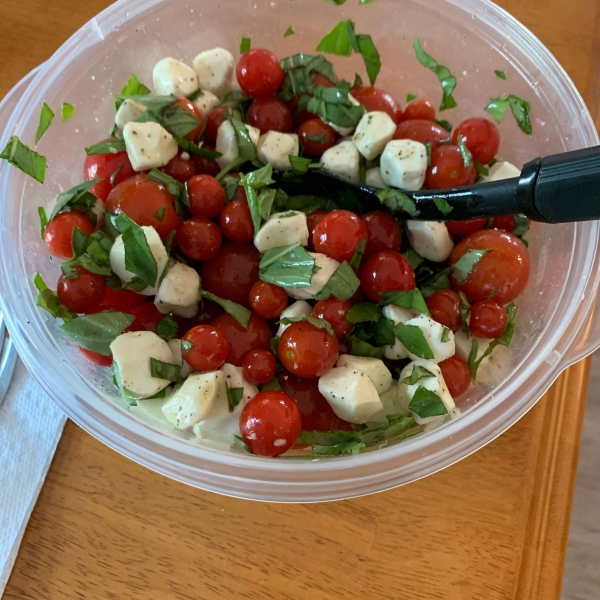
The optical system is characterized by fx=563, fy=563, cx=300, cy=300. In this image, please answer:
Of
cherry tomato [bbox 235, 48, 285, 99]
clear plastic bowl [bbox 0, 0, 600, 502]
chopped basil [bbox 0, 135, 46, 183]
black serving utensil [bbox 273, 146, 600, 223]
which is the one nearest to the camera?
black serving utensil [bbox 273, 146, 600, 223]

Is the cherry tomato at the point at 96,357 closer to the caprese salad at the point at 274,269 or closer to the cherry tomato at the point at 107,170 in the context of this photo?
the caprese salad at the point at 274,269

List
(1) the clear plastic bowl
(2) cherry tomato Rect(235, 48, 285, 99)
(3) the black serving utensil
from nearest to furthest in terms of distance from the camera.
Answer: (3) the black serving utensil → (1) the clear plastic bowl → (2) cherry tomato Rect(235, 48, 285, 99)

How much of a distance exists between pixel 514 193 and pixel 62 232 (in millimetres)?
575

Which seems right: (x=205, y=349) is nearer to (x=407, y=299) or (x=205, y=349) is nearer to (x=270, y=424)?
(x=270, y=424)

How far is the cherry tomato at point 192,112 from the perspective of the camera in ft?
2.84

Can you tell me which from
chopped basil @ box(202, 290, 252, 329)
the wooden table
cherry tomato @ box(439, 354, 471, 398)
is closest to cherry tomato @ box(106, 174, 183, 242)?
chopped basil @ box(202, 290, 252, 329)

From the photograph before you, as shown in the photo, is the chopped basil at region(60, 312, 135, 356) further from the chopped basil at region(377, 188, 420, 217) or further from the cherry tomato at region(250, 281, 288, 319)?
the chopped basil at region(377, 188, 420, 217)

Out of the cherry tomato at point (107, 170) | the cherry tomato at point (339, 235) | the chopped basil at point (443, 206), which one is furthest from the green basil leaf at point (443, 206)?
the cherry tomato at point (107, 170)

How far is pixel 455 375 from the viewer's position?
2.41 ft

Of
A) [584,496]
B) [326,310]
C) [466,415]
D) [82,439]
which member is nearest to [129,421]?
[82,439]

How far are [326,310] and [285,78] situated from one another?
17.2 inches

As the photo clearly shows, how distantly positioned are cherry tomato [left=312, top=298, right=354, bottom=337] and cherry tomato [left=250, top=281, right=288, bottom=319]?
50mm

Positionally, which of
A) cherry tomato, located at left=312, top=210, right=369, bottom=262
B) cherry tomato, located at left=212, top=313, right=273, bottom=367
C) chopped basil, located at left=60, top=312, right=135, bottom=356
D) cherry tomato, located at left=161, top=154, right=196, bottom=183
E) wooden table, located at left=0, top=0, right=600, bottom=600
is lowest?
wooden table, located at left=0, top=0, right=600, bottom=600

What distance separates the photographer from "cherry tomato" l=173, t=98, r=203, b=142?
864 millimetres
